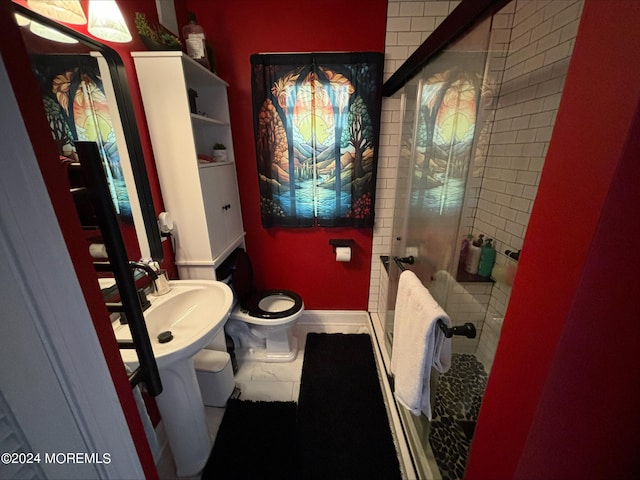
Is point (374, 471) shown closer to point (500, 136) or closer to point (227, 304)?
point (227, 304)

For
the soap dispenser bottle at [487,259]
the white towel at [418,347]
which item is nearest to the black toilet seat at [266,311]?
the white towel at [418,347]

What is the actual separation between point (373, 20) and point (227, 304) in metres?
2.08

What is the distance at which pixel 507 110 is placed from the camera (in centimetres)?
155

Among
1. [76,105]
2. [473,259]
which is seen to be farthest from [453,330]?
[76,105]

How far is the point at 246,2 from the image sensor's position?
65.2 inches

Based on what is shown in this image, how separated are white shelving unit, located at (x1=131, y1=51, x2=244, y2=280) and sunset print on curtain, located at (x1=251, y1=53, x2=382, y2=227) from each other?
0.96 feet

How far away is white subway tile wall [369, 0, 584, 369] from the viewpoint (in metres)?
1.23

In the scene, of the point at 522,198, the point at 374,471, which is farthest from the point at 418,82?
the point at 374,471

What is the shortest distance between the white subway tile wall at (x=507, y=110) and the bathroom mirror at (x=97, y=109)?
1.60 metres

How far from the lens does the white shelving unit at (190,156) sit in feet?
4.28

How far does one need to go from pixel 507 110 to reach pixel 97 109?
7.27 ft

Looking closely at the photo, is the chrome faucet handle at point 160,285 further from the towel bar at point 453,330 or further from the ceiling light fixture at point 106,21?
the towel bar at point 453,330

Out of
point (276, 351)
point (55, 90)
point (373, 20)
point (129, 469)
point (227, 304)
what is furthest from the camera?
point (276, 351)

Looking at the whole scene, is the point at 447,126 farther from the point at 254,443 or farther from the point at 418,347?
the point at 254,443
